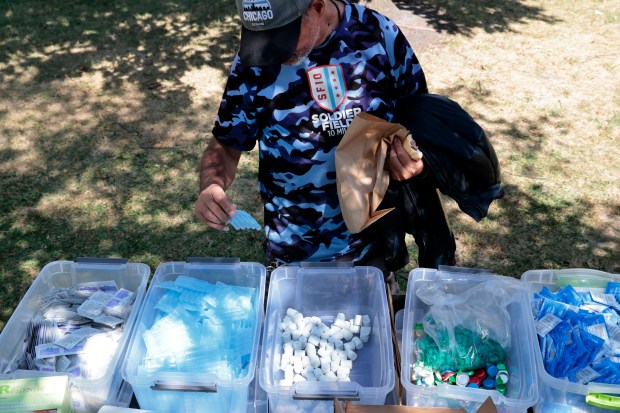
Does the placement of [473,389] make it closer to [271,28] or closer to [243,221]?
[243,221]

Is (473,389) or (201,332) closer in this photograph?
(473,389)

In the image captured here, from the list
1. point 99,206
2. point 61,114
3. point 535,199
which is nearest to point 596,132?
point 535,199

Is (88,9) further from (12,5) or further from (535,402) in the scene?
(535,402)

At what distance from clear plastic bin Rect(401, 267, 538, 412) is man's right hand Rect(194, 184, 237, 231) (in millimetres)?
617

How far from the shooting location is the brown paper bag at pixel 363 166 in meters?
1.59

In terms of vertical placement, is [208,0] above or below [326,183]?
below

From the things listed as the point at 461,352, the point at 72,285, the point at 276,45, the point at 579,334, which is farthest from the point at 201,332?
the point at 579,334

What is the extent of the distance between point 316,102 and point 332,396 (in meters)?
0.86

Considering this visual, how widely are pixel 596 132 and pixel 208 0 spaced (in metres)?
4.73

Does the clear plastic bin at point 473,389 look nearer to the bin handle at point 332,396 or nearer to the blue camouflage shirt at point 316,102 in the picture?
the bin handle at point 332,396

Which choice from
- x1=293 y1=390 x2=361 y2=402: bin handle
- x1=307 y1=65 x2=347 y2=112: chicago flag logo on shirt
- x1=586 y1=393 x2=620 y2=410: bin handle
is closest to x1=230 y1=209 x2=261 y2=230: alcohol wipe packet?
x1=307 y1=65 x2=347 y2=112: chicago flag logo on shirt

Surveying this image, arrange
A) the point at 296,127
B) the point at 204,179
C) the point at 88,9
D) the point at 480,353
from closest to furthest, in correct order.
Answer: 1. the point at 480,353
2. the point at 296,127
3. the point at 204,179
4. the point at 88,9

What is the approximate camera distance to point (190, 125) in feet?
15.9

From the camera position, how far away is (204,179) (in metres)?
1.93
